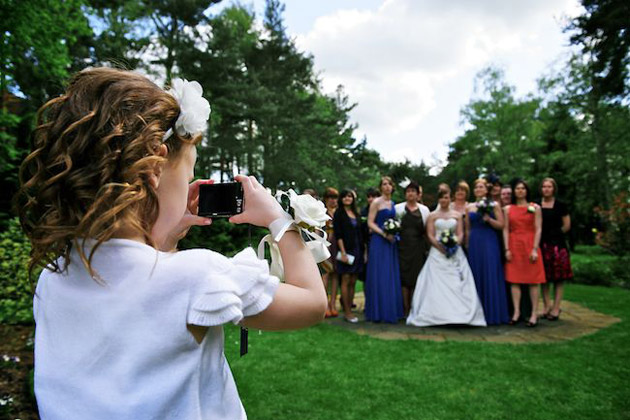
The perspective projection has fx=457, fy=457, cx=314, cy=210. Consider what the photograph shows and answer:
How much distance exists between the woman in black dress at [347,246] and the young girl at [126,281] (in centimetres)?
729

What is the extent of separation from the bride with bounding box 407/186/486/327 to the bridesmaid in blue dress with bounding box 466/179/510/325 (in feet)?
0.95

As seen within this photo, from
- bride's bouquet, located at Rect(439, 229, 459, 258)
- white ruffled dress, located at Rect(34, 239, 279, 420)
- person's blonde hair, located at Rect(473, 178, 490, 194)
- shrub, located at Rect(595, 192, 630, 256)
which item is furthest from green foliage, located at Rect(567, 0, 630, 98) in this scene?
white ruffled dress, located at Rect(34, 239, 279, 420)

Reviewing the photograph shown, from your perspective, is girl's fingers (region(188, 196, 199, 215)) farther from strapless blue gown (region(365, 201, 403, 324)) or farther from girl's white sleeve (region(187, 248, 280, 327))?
strapless blue gown (region(365, 201, 403, 324))

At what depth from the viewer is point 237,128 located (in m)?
23.6

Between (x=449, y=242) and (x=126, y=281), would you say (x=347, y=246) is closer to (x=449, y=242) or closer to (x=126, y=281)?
(x=449, y=242)

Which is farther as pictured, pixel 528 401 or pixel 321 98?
pixel 321 98

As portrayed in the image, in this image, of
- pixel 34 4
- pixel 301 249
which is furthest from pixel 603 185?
pixel 301 249

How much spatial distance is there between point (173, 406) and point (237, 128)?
23.4m

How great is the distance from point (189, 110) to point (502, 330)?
7423mm

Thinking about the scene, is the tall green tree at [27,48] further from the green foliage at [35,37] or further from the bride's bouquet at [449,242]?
the bride's bouquet at [449,242]

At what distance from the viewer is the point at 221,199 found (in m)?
1.38

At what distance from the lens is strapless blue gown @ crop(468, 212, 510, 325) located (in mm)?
7973

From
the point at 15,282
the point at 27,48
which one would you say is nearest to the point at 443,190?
the point at 15,282

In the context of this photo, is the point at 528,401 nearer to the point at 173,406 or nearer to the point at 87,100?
the point at 173,406
